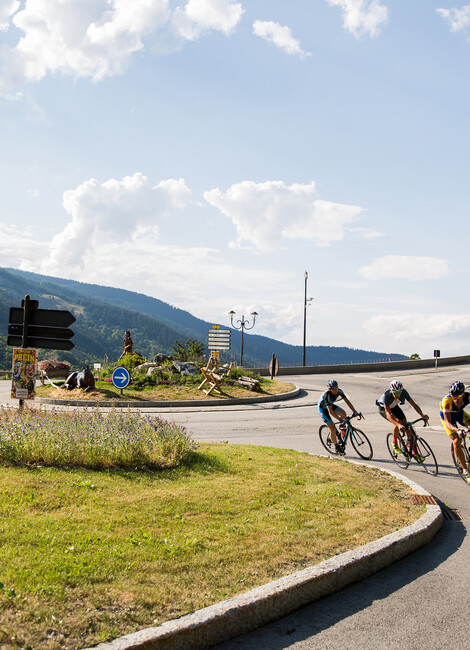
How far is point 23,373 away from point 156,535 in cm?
689

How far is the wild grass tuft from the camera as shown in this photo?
7.66m

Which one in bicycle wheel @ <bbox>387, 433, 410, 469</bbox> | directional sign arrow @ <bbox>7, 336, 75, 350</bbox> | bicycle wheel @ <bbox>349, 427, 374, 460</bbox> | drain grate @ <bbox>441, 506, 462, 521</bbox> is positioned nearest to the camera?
drain grate @ <bbox>441, 506, 462, 521</bbox>

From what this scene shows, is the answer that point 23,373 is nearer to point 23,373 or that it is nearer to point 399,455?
point 23,373

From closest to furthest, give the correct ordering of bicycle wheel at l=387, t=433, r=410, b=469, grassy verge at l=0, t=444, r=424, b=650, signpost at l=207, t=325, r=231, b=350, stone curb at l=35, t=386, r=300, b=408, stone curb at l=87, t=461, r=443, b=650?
stone curb at l=87, t=461, r=443, b=650 → grassy verge at l=0, t=444, r=424, b=650 → bicycle wheel at l=387, t=433, r=410, b=469 → stone curb at l=35, t=386, r=300, b=408 → signpost at l=207, t=325, r=231, b=350

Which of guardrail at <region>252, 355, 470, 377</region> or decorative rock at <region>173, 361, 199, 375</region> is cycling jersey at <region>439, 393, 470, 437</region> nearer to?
decorative rock at <region>173, 361, 199, 375</region>

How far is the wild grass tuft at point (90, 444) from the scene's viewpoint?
7.66 meters

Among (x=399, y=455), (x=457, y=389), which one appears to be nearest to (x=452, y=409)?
(x=457, y=389)

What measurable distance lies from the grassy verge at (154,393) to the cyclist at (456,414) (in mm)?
14371

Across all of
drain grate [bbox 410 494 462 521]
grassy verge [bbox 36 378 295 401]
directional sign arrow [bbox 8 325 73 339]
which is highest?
directional sign arrow [bbox 8 325 73 339]

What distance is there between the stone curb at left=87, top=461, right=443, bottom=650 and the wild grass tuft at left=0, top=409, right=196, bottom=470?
11.9 ft

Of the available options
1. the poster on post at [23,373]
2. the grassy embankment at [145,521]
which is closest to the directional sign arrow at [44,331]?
the poster on post at [23,373]

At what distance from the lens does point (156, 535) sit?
5.07 m

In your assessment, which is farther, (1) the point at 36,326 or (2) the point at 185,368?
(2) the point at 185,368

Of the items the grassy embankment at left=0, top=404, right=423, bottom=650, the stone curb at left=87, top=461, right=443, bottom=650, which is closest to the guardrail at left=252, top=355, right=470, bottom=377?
the grassy embankment at left=0, top=404, right=423, bottom=650
